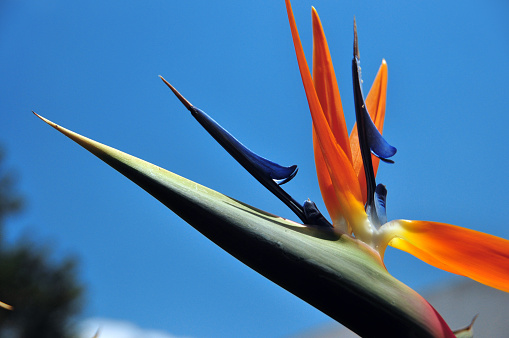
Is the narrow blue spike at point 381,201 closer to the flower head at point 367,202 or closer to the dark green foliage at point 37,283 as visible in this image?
the flower head at point 367,202

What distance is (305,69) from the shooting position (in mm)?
572

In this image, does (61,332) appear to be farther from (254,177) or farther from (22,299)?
(254,177)

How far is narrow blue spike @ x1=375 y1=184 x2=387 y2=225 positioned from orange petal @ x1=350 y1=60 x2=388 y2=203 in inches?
1.3

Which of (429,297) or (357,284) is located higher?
(429,297)

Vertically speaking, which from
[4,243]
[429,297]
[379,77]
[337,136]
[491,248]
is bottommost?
[491,248]

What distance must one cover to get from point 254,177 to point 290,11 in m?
0.20

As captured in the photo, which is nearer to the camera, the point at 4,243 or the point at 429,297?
the point at 429,297

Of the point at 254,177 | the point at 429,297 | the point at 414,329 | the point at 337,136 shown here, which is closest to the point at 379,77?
the point at 337,136

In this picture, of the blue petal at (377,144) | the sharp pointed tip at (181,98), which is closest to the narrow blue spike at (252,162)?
the sharp pointed tip at (181,98)

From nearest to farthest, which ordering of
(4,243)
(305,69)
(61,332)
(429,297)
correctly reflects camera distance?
(305,69) < (429,297) < (61,332) < (4,243)

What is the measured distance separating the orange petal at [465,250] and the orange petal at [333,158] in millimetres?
73

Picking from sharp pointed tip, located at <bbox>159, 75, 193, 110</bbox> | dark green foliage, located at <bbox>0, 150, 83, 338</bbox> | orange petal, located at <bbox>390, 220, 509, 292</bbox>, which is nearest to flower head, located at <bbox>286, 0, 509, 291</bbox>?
orange petal, located at <bbox>390, 220, 509, 292</bbox>

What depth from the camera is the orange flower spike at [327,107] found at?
24.7 inches

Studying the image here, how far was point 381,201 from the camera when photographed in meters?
0.62
